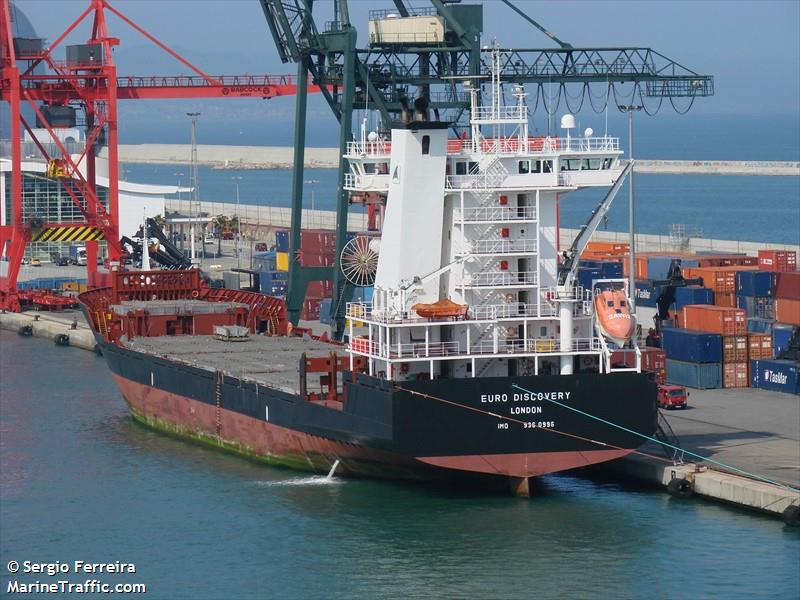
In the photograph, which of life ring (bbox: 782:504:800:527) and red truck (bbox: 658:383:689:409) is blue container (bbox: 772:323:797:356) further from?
life ring (bbox: 782:504:800:527)

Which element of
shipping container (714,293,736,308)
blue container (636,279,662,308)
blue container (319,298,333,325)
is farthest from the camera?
blue container (319,298,333,325)

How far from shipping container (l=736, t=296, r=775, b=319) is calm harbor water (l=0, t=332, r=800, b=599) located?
1545cm

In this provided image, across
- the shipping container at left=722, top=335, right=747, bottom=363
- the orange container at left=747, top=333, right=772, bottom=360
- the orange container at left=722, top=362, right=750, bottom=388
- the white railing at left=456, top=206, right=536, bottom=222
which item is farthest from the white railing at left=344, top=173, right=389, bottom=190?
the orange container at left=747, top=333, right=772, bottom=360

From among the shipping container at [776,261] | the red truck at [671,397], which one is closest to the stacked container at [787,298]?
the shipping container at [776,261]

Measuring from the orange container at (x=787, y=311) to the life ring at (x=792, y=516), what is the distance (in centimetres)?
1747

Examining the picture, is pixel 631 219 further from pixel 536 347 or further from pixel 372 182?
pixel 536 347

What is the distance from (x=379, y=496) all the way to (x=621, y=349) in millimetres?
5787

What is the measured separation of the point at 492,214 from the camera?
114 feet

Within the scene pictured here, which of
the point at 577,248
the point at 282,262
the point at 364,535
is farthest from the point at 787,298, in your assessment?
the point at 282,262

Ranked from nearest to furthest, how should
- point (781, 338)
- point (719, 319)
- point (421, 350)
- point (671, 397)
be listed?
point (421, 350) < point (671, 397) < point (719, 319) < point (781, 338)

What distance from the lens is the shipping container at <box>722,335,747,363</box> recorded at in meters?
45.1

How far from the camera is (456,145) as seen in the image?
3547cm

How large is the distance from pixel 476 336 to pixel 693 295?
1720 centimetres

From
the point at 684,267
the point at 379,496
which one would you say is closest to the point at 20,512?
the point at 379,496
